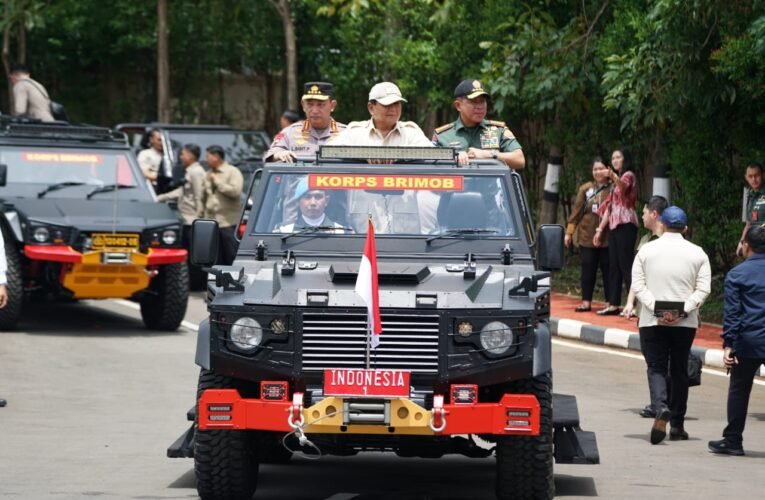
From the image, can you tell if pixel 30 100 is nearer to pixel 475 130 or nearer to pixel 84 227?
pixel 84 227

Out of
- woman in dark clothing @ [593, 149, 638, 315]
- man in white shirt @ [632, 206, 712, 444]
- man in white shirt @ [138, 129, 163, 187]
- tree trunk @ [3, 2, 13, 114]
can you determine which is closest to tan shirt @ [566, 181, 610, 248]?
woman in dark clothing @ [593, 149, 638, 315]

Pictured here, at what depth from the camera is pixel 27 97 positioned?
22.6m

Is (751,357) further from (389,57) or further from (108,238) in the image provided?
(389,57)

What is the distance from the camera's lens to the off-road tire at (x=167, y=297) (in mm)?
17250

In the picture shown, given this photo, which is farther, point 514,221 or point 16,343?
point 16,343

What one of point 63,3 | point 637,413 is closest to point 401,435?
point 637,413

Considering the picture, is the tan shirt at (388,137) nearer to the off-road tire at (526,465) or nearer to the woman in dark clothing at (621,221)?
the off-road tire at (526,465)

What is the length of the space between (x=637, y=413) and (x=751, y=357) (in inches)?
74.4

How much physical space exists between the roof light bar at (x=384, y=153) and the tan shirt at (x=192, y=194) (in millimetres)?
10520

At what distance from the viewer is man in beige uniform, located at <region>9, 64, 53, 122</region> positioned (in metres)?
22.5

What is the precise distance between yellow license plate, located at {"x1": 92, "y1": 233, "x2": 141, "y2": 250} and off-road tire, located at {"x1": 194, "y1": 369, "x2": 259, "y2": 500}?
825 centimetres

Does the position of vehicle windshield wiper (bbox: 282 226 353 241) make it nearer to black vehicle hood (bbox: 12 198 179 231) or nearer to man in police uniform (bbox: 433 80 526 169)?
man in police uniform (bbox: 433 80 526 169)

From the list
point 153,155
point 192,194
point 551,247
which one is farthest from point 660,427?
point 153,155

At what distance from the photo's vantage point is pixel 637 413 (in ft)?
41.6
